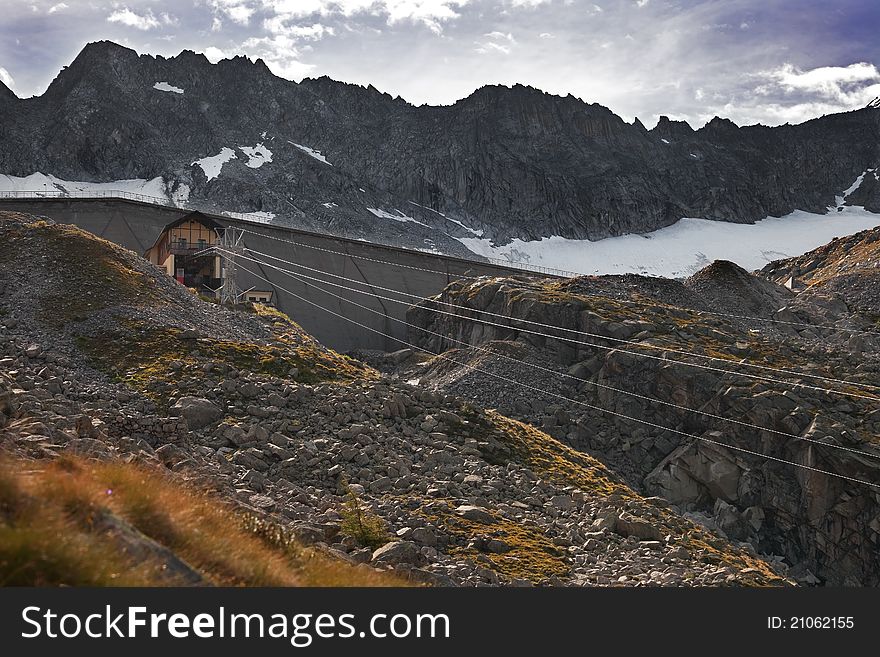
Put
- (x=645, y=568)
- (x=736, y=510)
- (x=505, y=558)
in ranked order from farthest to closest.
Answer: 1. (x=736, y=510)
2. (x=645, y=568)
3. (x=505, y=558)

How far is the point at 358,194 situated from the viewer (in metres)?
198

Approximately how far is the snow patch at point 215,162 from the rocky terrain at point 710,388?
129317mm

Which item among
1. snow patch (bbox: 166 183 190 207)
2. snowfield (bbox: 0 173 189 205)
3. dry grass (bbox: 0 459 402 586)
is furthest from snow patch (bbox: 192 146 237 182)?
dry grass (bbox: 0 459 402 586)

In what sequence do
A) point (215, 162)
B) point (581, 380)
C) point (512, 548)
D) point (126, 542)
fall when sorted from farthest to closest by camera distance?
point (215, 162), point (581, 380), point (512, 548), point (126, 542)

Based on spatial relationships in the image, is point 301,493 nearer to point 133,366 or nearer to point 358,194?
point 133,366

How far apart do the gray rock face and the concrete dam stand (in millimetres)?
51779

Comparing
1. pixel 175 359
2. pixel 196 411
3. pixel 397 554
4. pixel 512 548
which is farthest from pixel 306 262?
pixel 397 554

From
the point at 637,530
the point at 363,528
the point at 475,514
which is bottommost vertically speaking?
the point at 637,530

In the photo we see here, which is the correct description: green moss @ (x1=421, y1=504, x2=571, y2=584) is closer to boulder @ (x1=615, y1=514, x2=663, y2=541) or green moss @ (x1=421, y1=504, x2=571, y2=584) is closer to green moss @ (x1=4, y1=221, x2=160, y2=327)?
boulder @ (x1=615, y1=514, x2=663, y2=541)

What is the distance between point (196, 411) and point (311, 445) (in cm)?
360

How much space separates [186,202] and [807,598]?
576 feet

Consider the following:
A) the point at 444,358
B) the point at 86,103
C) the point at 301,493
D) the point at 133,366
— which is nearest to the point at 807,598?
the point at 301,493

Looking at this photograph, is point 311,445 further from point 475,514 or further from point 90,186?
point 90,186

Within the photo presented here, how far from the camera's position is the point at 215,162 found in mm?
191500
